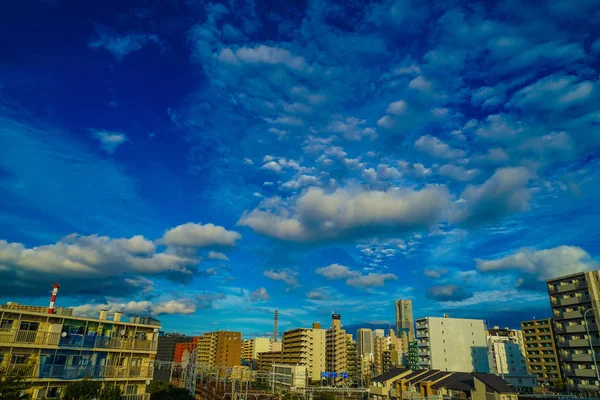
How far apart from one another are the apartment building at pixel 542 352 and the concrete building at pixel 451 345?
694 inches

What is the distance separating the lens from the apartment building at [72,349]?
27.0 metres

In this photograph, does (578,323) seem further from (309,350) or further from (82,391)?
(309,350)

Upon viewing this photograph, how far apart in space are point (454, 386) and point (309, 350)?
78.6 m

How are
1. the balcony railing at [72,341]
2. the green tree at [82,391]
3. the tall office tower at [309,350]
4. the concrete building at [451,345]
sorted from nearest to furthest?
the green tree at [82,391] → the balcony railing at [72,341] → the concrete building at [451,345] → the tall office tower at [309,350]

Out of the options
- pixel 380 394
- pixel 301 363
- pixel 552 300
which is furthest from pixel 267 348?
pixel 552 300

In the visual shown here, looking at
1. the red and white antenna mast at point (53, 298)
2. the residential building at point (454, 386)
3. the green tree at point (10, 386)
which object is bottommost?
the residential building at point (454, 386)

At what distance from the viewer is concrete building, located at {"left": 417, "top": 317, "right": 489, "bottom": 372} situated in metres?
80.5

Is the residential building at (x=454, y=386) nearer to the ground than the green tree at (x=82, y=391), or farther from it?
nearer to the ground

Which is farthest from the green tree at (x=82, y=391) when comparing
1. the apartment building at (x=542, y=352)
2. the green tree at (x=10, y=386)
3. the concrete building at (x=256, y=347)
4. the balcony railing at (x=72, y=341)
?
the concrete building at (x=256, y=347)

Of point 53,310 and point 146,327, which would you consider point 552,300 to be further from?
point 53,310

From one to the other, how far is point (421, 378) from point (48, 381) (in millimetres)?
48410

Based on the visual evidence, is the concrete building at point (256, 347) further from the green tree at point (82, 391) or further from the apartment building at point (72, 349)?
the green tree at point (82, 391)

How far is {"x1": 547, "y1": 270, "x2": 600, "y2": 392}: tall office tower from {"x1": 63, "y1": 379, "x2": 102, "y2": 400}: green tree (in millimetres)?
→ 61540

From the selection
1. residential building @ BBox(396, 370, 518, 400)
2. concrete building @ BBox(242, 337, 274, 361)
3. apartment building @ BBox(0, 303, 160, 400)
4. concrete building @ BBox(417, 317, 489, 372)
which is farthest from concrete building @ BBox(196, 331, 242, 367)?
apartment building @ BBox(0, 303, 160, 400)
